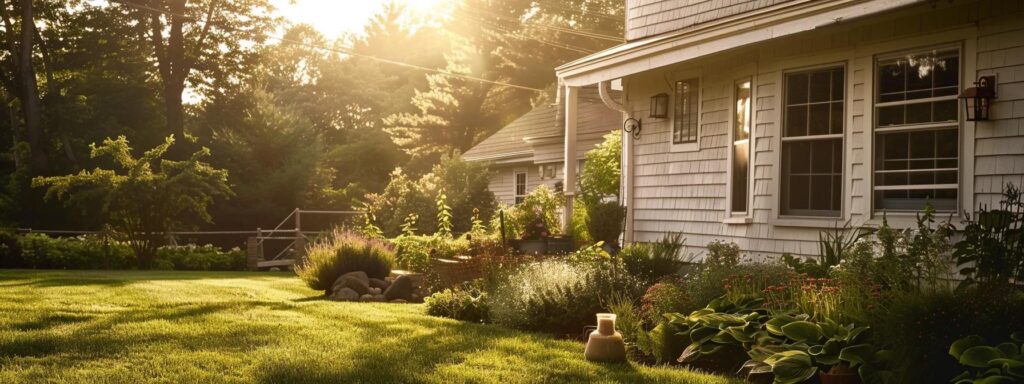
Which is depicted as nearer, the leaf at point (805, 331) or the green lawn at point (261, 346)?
the leaf at point (805, 331)

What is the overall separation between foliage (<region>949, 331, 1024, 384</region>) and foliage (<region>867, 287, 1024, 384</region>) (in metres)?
0.09

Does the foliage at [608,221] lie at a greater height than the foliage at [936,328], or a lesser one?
greater

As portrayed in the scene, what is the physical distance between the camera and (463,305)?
34.4 feet

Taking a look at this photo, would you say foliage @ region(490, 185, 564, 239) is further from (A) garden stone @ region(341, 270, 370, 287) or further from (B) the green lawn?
(B) the green lawn

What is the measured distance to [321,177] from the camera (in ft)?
112

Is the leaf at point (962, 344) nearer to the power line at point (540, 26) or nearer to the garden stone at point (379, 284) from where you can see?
the garden stone at point (379, 284)

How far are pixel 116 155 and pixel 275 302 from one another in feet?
37.0

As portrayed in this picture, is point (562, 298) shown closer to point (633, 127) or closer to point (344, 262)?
point (633, 127)

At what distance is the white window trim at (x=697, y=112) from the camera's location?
39.1 feet

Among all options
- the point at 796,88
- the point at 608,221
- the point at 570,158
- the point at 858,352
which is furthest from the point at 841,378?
the point at 570,158

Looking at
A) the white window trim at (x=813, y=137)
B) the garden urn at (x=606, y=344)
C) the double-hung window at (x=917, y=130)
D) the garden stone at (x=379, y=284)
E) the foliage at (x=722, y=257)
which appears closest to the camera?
the garden urn at (x=606, y=344)

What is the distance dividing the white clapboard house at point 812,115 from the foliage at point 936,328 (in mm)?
3334

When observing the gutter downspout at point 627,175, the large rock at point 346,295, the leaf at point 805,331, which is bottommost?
the large rock at point 346,295

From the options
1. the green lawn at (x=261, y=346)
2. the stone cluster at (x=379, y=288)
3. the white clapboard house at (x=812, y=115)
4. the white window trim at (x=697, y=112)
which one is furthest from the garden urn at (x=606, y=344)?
the stone cluster at (x=379, y=288)
